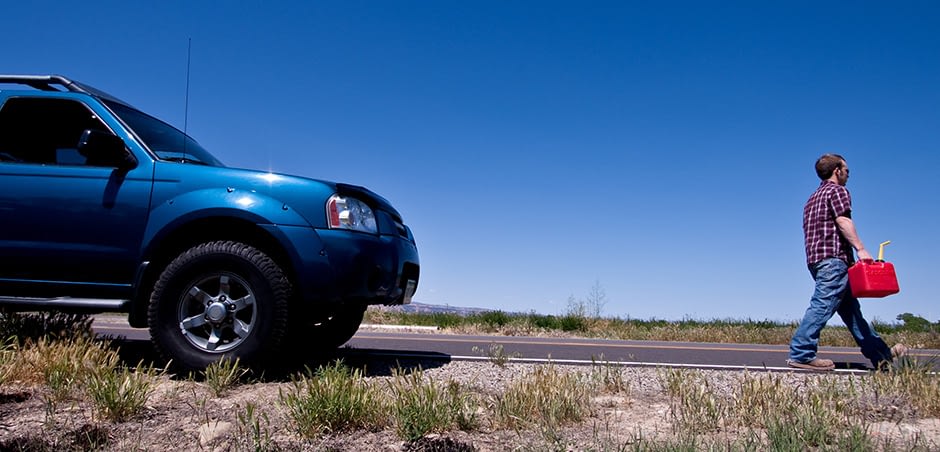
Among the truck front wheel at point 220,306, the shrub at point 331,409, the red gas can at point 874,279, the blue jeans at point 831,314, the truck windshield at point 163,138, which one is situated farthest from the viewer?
the blue jeans at point 831,314

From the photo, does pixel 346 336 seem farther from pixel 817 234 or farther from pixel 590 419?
pixel 817 234

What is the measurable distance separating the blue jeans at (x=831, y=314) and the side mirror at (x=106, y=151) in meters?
5.65

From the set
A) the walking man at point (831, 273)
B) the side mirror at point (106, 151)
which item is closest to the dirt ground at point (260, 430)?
the side mirror at point (106, 151)

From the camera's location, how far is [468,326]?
13016 mm

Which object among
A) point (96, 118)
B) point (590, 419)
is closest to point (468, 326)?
point (96, 118)

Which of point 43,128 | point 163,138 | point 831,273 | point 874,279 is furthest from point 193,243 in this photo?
point 874,279

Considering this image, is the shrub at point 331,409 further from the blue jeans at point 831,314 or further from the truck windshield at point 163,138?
the blue jeans at point 831,314

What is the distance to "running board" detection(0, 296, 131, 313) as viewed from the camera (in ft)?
15.2

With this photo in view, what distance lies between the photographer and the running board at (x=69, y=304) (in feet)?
15.2

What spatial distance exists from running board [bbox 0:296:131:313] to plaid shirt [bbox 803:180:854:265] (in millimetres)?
5671

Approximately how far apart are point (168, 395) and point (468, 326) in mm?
9360

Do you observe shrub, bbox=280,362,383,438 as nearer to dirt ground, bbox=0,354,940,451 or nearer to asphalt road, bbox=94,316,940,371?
dirt ground, bbox=0,354,940,451

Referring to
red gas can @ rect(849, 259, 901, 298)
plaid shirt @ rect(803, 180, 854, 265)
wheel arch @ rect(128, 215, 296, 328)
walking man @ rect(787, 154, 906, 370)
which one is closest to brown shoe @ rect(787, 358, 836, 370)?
walking man @ rect(787, 154, 906, 370)

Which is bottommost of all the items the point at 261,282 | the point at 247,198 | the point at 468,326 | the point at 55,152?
the point at 468,326
